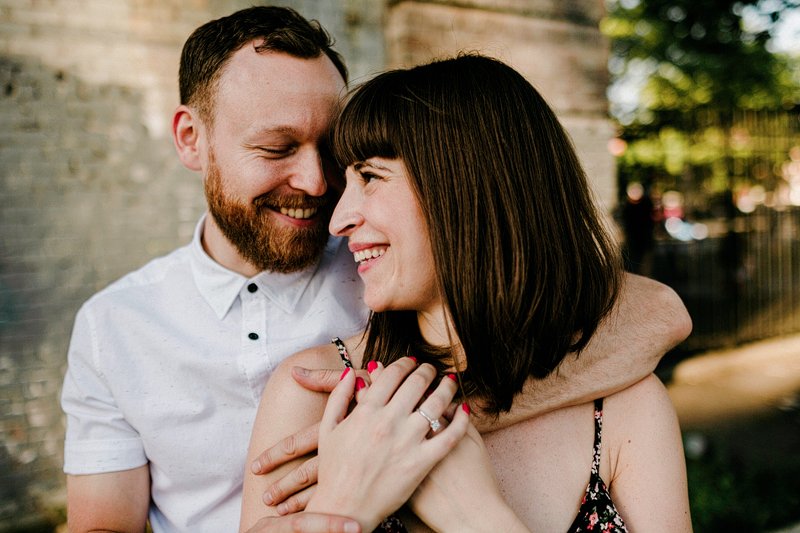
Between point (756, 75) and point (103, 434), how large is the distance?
482 inches

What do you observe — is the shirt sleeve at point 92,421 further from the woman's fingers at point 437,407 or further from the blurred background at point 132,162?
the blurred background at point 132,162

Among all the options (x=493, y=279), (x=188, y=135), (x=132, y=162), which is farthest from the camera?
(x=132, y=162)

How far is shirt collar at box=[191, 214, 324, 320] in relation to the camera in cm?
203

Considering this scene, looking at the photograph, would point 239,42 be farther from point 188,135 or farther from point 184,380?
point 184,380

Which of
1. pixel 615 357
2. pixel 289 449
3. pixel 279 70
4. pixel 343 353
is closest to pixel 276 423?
pixel 289 449

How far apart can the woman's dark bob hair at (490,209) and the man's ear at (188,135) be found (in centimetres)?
70

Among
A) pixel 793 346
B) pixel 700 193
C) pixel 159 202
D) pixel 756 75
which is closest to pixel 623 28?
pixel 756 75

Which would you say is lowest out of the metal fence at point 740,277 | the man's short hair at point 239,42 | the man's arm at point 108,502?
the metal fence at point 740,277

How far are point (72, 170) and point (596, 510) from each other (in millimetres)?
3746

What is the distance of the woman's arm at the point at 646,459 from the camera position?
1.57 meters


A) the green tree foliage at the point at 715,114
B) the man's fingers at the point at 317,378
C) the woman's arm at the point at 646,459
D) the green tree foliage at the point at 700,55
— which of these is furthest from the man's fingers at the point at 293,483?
the green tree foliage at the point at 715,114

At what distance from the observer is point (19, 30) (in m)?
3.81

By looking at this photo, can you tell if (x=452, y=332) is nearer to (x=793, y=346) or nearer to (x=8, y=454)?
(x=8, y=454)

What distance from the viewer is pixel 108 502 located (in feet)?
6.24
